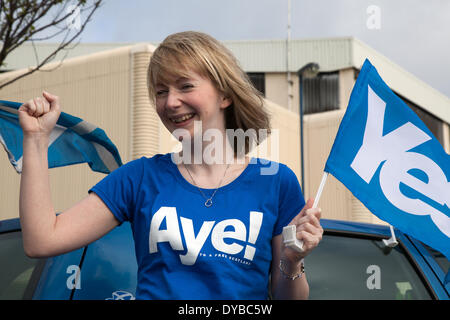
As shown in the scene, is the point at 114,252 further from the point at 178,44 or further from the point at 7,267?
the point at 178,44

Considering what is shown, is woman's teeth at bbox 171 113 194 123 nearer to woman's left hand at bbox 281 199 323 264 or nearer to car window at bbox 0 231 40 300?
woman's left hand at bbox 281 199 323 264

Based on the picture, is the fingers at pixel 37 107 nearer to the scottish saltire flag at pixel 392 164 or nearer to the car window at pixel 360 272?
the scottish saltire flag at pixel 392 164

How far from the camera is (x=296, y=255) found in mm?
1646

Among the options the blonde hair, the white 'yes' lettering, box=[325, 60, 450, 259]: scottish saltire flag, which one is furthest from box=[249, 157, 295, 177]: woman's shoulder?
the white 'yes' lettering

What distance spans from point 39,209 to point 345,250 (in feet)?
4.70

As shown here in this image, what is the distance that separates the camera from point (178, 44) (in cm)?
183

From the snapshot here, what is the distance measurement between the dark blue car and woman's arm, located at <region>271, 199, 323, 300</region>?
27.2 inches

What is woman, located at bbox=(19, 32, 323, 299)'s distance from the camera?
161cm

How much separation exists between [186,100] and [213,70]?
127 millimetres

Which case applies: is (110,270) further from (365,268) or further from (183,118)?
(365,268)

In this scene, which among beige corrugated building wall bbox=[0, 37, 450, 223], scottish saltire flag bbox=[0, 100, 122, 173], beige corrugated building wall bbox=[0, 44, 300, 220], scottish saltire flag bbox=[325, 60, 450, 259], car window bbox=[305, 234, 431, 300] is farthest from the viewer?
beige corrugated building wall bbox=[0, 37, 450, 223]

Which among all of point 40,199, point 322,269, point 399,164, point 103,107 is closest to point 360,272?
point 322,269

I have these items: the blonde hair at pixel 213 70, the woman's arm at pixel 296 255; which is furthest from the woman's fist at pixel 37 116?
the woman's arm at pixel 296 255
